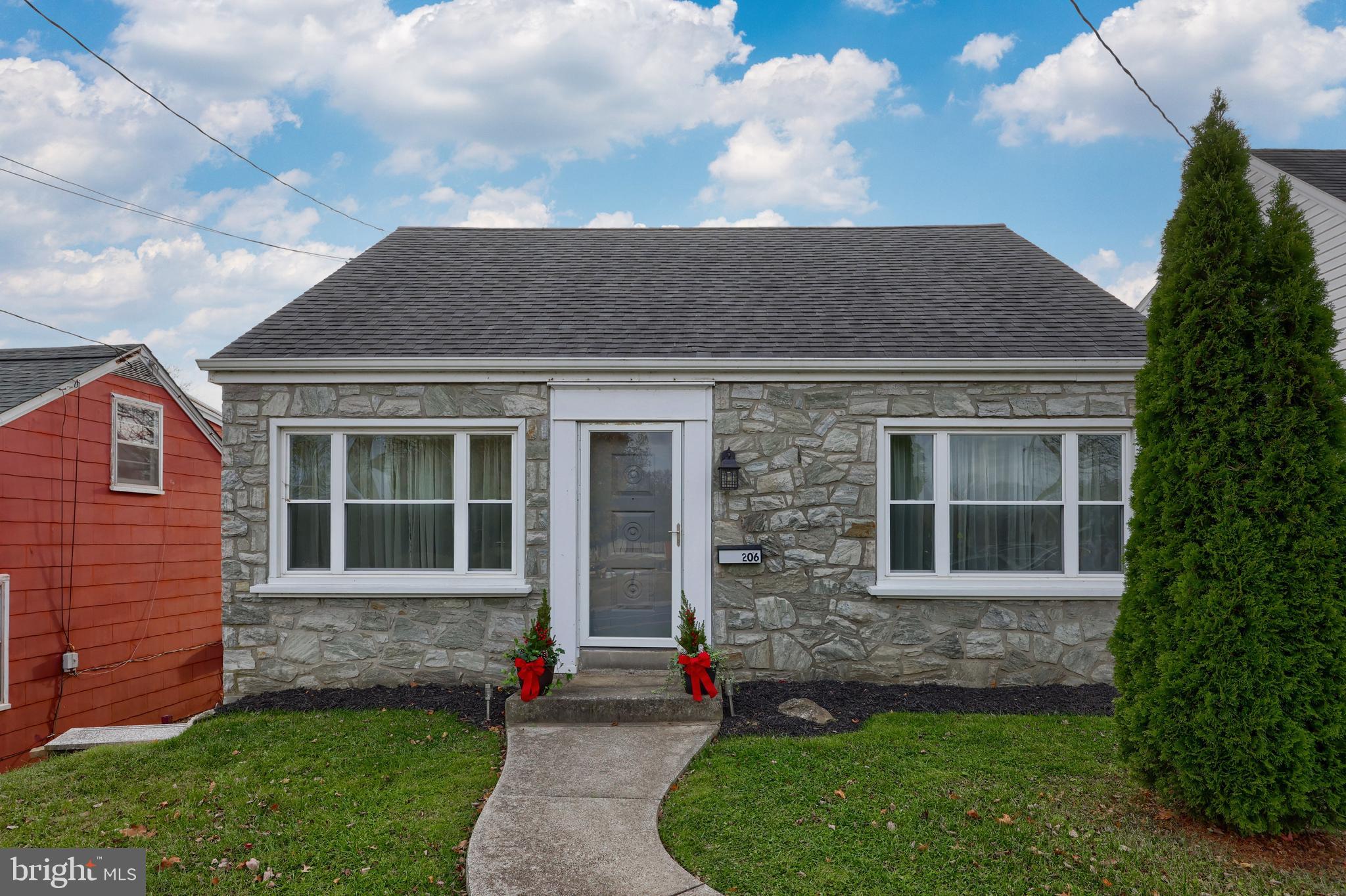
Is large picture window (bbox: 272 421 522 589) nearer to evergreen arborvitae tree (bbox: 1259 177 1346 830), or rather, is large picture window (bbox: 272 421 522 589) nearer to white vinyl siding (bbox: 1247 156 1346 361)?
evergreen arborvitae tree (bbox: 1259 177 1346 830)

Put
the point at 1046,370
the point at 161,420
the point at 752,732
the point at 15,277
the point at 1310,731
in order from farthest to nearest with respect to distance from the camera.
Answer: the point at 15,277 < the point at 161,420 < the point at 1046,370 < the point at 752,732 < the point at 1310,731

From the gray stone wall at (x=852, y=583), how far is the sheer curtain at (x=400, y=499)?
237 cm

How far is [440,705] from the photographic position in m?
5.67

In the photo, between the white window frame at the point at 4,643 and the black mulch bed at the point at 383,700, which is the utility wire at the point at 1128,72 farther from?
the black mulch bed at the point at 383,700

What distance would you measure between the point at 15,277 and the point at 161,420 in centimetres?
426

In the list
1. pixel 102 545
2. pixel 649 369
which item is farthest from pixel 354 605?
pixel 102 545

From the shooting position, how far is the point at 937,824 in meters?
3.50

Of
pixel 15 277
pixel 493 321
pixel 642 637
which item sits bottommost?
pixel 642 637

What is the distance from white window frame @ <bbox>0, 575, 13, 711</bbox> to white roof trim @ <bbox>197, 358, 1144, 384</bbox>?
12.1 feet

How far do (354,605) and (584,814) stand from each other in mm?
3378

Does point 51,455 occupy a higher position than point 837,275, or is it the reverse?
point 837,275

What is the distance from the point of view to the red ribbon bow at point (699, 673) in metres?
5.11

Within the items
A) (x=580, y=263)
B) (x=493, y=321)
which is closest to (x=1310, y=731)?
(x=493, y=321)

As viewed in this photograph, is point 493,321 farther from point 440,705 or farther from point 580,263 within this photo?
point 440,705
